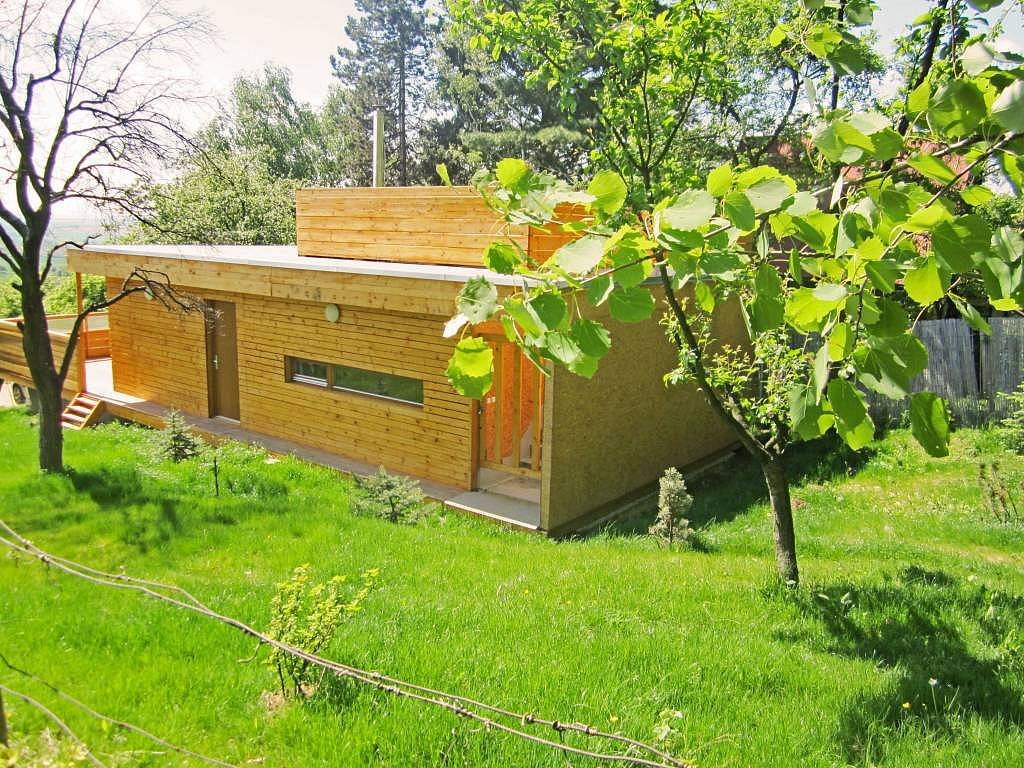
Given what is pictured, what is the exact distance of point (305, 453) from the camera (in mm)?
11672

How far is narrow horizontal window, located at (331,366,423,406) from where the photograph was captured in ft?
34.8

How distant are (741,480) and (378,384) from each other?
5.71 m

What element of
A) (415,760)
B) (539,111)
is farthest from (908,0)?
(539,111)

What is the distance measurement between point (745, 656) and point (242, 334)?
34.3 feet

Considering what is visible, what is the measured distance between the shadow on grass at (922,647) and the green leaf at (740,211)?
279 centimetres

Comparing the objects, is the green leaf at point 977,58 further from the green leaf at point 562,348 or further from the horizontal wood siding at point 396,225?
the horizontal wood siding at point 396,225

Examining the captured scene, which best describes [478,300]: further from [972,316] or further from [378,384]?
[378,384]

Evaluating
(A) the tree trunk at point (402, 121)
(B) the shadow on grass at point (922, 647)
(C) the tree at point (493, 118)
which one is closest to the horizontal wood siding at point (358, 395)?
(B) the shadow on grass at point (922, 647)

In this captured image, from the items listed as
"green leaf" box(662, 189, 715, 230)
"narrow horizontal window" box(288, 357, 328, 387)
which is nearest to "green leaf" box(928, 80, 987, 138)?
"green leaf" box(662, 189, 715, 230)

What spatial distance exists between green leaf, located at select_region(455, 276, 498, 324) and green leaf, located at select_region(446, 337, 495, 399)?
0.08m

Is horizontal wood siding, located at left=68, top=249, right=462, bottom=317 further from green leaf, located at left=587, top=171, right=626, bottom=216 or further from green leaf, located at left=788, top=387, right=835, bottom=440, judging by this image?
green leaf, located at left=788, top=387, right=835, bottom=440

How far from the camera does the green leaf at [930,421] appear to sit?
3.92ft

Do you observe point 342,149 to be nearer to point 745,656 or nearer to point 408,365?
point 408,365

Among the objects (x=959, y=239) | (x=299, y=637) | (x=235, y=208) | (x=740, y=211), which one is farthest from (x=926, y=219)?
(x=235, y=208)
